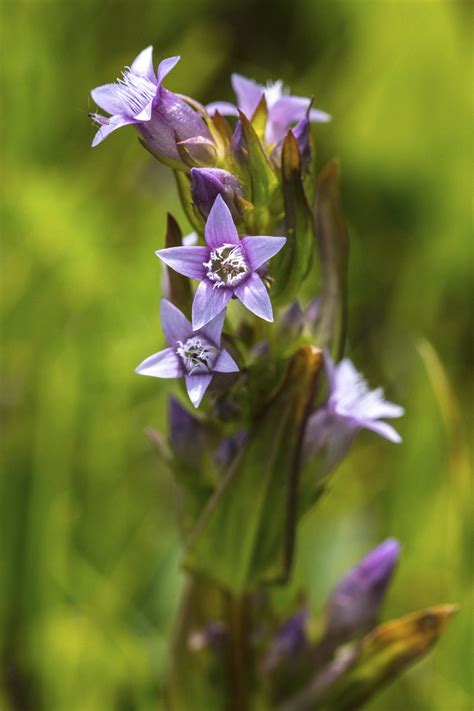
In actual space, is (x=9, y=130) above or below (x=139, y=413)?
above

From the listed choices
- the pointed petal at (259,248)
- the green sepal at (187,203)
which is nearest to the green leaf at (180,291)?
the green sepal at (187,203)

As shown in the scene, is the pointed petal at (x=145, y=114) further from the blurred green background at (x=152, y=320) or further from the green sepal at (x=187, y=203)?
the blurred green background at (x=152, y=320)

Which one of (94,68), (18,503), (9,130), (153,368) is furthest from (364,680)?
(94,68)

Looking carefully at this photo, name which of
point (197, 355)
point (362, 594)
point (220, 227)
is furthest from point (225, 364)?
point (362, 594)

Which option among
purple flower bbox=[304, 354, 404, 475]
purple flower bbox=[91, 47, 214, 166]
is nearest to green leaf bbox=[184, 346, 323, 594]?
purple flower bbox=[304, 354, 404, 475]

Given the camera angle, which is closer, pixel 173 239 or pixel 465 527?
pixel 173 239

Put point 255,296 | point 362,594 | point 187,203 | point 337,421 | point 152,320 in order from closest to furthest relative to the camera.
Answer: point 255,296
point 187,203
point 337,421
point 362,594
point 152,320

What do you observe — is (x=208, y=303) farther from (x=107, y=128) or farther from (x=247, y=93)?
(x=247, y=93)

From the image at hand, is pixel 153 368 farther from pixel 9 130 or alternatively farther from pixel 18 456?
pixel 9 130
